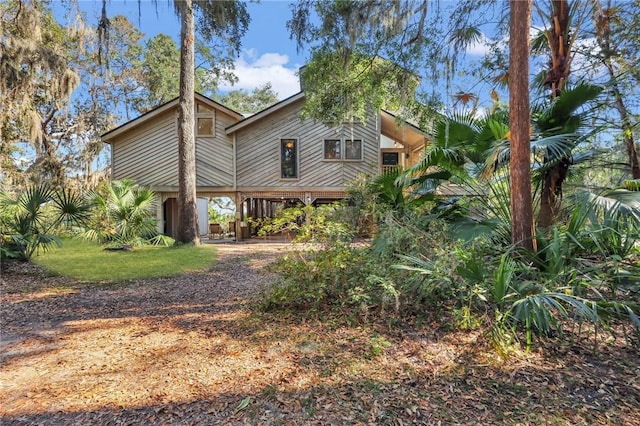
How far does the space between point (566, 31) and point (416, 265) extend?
160 inches

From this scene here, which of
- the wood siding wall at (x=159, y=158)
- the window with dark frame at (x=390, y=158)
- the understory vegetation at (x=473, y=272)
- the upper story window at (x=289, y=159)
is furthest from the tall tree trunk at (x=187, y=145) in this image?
the window with dark frame at (x=390, y=158)

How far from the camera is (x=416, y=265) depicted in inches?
140

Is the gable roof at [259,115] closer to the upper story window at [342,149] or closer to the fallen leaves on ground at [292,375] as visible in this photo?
the upper story window at [342,149]

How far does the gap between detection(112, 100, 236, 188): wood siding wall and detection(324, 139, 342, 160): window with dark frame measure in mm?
4169

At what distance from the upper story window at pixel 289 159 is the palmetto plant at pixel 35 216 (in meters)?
8.14

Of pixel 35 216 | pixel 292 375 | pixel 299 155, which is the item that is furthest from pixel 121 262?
pixel 299 155

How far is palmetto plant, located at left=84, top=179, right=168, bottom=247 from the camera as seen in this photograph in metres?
9.48

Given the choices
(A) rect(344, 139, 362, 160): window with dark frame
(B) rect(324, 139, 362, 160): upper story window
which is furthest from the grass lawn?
(A) rect(344, 139, 362, 160): window with dark frame

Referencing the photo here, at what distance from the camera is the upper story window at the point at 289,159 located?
14.0 meters

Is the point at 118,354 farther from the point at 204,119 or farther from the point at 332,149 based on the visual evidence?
the point at 204,119

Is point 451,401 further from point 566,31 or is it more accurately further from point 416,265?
point 566,31

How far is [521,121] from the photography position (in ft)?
11.3

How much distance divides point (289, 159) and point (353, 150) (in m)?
2.84

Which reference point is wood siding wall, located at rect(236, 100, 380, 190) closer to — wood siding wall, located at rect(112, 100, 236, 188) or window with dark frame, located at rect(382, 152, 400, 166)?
wood siding wall, located at rect(112, 100, 236, 188)
